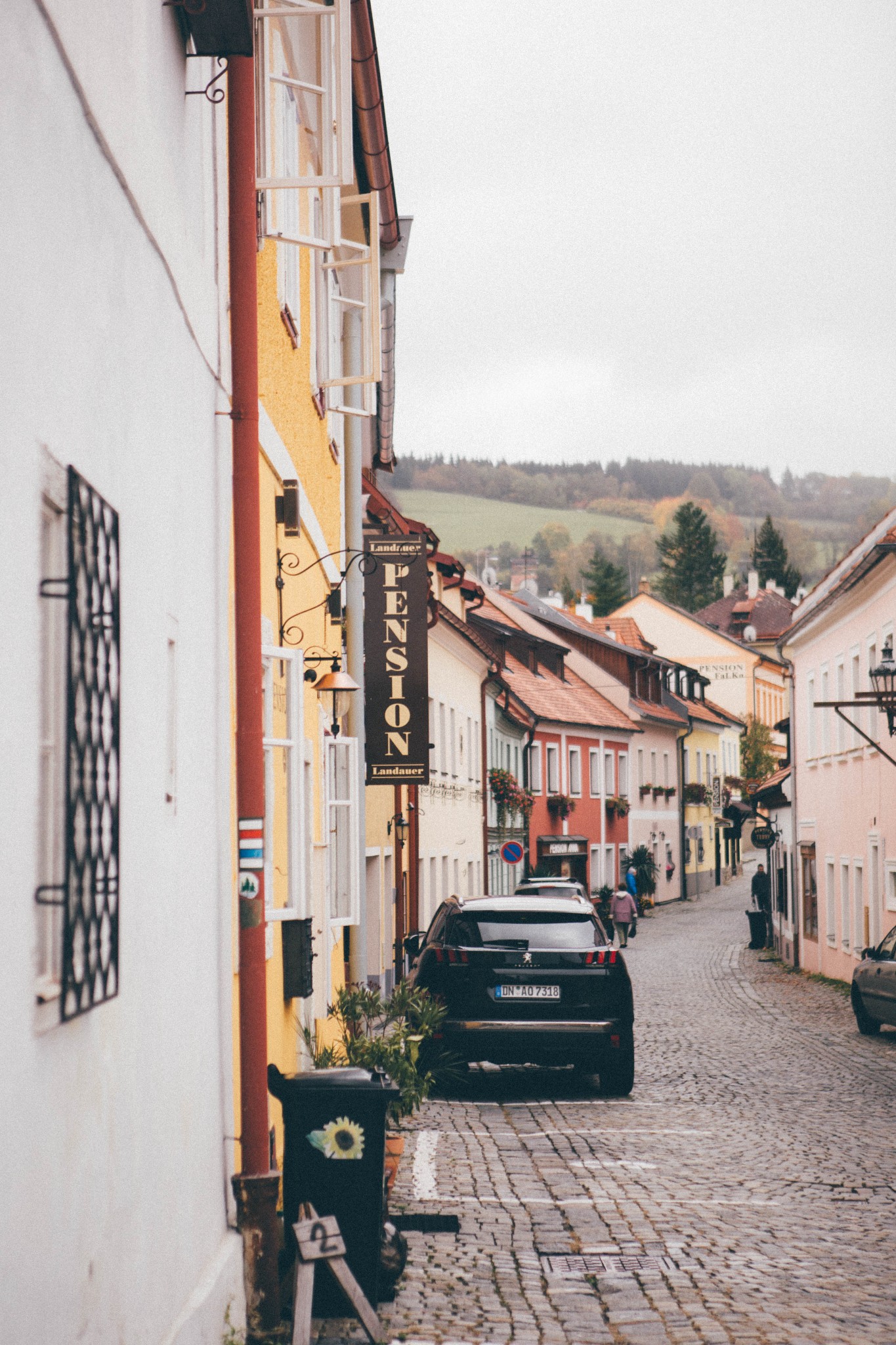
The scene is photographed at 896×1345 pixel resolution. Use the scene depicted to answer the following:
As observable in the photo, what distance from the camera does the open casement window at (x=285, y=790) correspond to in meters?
7.95

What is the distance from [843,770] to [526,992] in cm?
1810

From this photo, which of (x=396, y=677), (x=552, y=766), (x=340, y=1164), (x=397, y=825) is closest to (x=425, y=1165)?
(x=340, y=1164)

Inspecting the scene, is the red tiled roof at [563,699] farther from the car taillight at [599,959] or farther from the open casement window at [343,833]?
the open casement window at [343,833]

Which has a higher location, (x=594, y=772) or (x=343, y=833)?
(x=594, y=772)

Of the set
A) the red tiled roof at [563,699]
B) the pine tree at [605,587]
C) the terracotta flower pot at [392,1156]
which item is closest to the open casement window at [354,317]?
the terracotta flower pot at [392,1156]

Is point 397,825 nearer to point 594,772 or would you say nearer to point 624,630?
point 594,772

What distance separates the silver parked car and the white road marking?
8.36 metres

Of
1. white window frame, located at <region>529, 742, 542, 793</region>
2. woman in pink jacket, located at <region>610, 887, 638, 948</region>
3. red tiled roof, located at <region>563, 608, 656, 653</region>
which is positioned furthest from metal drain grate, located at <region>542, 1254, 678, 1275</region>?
red tiled roof, located at <region>563, 608, 656, 653</region>

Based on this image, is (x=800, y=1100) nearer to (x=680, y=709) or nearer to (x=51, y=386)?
(x=51, y=386)

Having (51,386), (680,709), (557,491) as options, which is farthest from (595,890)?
(557,491)

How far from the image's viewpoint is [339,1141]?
6363 millimetres

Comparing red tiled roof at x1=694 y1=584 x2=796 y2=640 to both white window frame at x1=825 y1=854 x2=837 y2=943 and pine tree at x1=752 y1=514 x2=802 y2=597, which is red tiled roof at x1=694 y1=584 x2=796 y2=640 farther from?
white window frame at x1=825 y1=854 x2=837 y2=943

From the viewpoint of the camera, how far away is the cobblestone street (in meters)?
6.68

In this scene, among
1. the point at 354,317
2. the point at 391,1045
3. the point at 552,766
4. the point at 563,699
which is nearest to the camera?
the point at 391,1045
